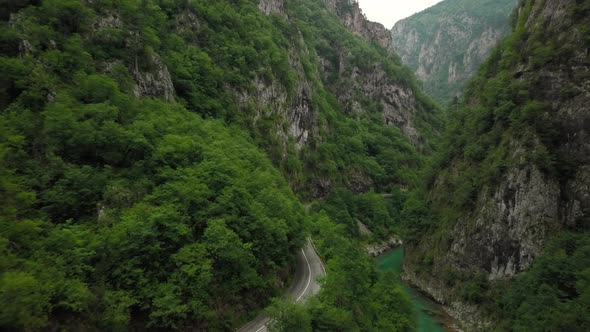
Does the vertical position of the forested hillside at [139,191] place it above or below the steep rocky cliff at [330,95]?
below

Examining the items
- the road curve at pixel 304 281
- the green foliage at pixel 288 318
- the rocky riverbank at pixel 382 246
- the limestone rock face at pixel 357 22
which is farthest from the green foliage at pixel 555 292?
the limestone rock face at pixel 357 22

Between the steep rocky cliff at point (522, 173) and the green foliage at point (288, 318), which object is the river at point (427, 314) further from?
the green foliage at point (288, 318)

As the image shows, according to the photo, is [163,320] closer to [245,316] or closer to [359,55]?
[245,316]

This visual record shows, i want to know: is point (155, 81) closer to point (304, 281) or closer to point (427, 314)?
point (304, 281)

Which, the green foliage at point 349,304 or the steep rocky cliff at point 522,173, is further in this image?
the steep rocky cliff at point 522,173

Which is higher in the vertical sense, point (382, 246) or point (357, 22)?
point (357, 22)

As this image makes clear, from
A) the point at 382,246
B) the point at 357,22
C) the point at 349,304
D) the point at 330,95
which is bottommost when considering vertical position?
the point at 382,246

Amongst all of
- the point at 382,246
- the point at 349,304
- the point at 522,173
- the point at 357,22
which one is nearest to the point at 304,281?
the point at 349,304
